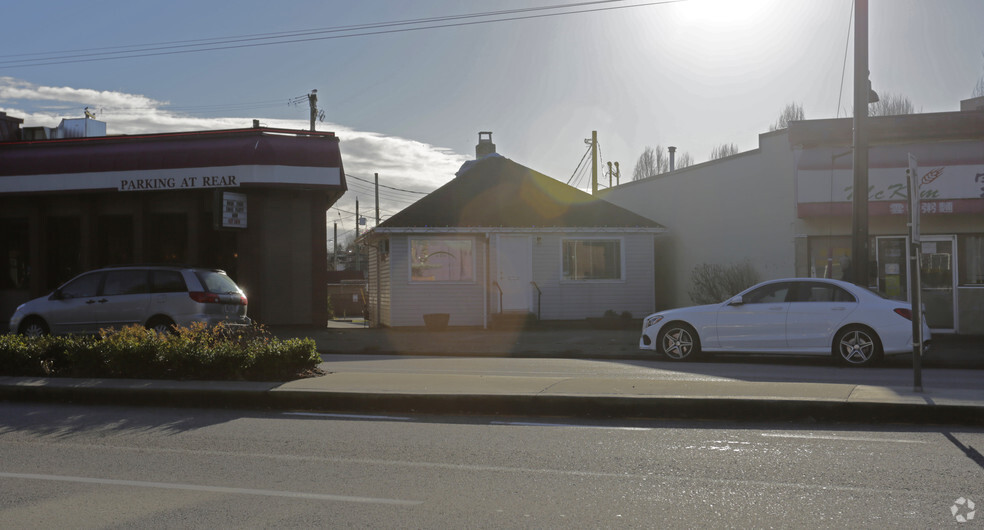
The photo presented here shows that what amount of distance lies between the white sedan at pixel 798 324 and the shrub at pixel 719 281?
29.6 ft

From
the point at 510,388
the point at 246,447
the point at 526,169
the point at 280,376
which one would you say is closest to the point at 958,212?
the point at 526,169

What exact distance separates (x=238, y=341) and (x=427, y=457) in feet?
17.5

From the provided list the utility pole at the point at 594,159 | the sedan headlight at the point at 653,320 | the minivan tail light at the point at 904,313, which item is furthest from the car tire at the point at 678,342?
→ the utility pole at the point at 594,159

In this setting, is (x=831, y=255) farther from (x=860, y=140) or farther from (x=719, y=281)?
(x=860, y=140)

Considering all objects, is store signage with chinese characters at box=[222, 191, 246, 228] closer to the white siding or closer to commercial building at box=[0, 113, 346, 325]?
commercial building at box=[0, 113, 346, 325]

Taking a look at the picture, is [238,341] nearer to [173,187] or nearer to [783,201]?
[173,187]

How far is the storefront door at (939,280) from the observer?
69.4 ft

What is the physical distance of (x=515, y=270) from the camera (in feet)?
84.0

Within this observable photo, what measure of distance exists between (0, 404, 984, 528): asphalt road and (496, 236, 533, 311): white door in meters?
16.3

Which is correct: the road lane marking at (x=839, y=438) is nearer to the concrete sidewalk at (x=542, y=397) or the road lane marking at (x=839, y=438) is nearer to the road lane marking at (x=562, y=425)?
the concrete sidewalk at (x=542, y=397)

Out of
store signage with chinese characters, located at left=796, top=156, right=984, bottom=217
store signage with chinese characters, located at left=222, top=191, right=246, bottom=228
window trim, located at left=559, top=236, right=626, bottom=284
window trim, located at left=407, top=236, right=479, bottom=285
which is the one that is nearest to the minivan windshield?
store signage with chinese characters, located at left=222, top=191, right=246, bottom=228

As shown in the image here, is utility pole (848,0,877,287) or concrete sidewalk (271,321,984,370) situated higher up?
utility pole (848,0,877,287)

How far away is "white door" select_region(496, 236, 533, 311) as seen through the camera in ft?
83.5

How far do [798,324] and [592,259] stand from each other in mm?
11863
